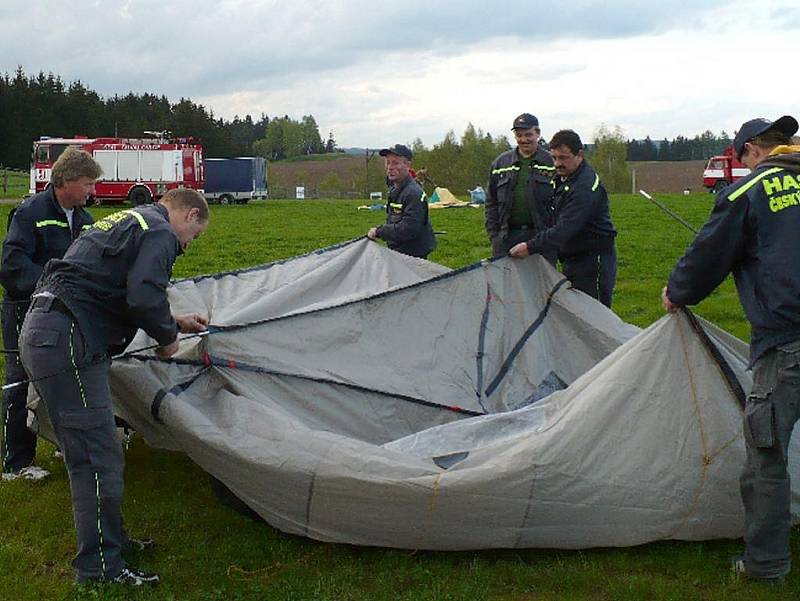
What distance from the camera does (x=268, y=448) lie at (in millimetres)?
4727

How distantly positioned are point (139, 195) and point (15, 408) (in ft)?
102

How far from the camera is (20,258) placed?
5.64 m

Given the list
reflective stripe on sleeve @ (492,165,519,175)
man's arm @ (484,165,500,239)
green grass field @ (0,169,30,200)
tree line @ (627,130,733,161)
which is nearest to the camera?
reflective stripe on sleeve @ (492,165,519,175)

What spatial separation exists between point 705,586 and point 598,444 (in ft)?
2.68

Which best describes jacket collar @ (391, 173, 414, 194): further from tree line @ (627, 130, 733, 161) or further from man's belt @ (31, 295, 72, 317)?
tree line @ (627, 130, 733, 161)

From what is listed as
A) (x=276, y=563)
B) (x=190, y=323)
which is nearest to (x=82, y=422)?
(x=190, y=323)

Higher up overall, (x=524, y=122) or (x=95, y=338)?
(x=524, y=122)

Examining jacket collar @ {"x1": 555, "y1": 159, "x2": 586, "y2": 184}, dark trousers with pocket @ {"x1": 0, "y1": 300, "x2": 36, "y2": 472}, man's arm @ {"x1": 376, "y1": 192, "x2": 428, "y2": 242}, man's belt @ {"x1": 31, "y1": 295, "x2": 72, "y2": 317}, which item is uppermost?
jacket collar @ {"x1": 555, "y1": 159, "x2": 586, "y2": 184}

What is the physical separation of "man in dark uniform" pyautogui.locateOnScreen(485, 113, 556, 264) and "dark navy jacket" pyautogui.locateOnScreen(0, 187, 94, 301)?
143 inches

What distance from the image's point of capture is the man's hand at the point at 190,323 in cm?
502

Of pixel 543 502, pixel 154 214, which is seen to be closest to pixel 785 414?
pixel 543 502

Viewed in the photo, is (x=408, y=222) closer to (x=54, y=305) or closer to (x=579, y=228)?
(x=579, y=228)

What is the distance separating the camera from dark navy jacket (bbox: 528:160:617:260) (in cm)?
701

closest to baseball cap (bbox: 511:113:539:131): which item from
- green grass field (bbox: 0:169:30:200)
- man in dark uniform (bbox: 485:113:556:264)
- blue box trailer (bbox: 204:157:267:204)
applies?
man in dark uniform (bbox: 485:113:556:264)
